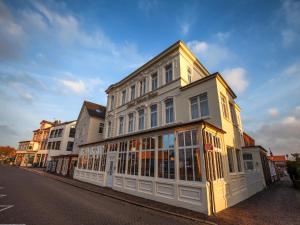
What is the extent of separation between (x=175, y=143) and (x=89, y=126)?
20180 millimetres

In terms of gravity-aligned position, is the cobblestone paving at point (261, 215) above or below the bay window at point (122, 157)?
below

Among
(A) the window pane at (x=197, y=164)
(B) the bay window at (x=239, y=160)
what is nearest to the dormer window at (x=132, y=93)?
(A) the window pane at (x=197, y=164)

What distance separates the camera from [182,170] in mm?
8984

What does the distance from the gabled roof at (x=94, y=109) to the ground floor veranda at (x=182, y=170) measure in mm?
15240

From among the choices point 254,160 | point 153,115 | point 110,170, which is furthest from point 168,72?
point 254,160

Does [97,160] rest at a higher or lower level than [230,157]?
lower

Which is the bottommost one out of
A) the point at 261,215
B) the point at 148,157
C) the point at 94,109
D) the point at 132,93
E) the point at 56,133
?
the point at 261,215

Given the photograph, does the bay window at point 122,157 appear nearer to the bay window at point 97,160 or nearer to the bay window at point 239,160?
the bay window at point 97,160

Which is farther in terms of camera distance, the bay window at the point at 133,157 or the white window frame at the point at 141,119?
the white window frame at the point at 141,119

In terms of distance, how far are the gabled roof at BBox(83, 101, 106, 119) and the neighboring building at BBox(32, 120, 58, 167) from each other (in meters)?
24.0

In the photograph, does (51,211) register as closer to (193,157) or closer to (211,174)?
(193,157)

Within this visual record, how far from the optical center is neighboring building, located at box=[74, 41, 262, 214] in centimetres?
861

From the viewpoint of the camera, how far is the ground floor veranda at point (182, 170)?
322 inches

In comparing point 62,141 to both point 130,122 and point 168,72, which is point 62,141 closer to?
point 130,122
